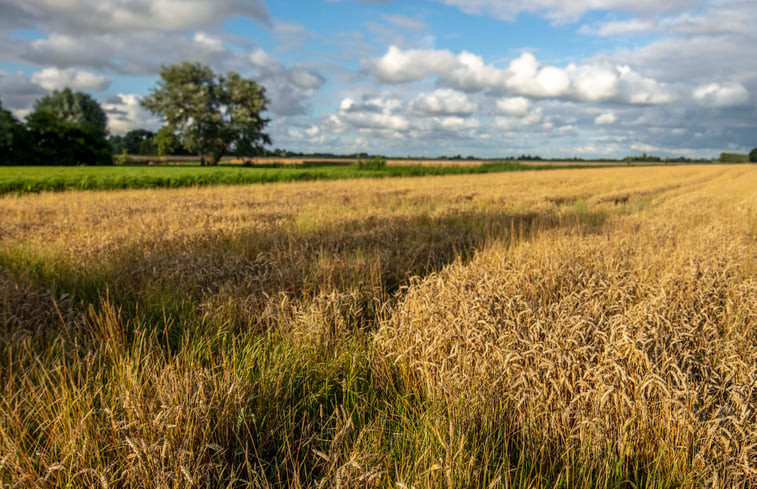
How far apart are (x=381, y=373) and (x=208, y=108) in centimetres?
5502

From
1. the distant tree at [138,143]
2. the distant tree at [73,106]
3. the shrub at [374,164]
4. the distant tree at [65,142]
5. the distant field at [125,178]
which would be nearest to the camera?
the distant field at [125,178]

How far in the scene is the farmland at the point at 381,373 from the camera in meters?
2.12

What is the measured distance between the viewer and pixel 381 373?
125 inches

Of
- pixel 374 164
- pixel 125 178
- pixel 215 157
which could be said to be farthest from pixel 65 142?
pixel 374 164

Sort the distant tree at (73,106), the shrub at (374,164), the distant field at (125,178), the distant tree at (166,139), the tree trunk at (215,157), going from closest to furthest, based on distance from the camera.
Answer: the distant field at (125,178), the shrub at (374,164), the distant tree at (166,139), the tree trunk at (215,157), the distant tree at (73,106)

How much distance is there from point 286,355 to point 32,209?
11937mm

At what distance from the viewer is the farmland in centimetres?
212

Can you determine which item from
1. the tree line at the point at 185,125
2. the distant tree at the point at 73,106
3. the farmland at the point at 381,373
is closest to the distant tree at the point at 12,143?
the tree line at the point at 185,125

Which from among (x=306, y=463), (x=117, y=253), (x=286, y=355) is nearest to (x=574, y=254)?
(x=286, y=355)

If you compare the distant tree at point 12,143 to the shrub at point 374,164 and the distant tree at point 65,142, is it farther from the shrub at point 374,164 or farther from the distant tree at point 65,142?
the shrub at point 374,164

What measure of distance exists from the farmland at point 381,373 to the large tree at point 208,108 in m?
49.4

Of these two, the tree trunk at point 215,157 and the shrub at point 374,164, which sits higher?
the tree trunk at point 215,157

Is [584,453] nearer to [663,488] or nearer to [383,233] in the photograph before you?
[663,488]

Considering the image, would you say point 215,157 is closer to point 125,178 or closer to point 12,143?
point 12,143
